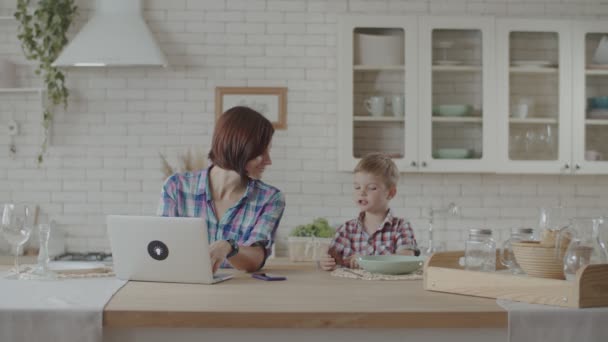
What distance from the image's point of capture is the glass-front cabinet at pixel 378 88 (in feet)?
14.5

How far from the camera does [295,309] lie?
70.2 inches

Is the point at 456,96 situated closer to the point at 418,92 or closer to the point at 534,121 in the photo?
the point at 418,92

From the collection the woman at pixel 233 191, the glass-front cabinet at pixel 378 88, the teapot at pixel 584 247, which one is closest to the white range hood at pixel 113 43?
the glass-front cabinet at pixel 378 88

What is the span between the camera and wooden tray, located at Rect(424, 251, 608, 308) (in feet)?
5.93

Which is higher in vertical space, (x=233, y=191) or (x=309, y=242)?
(x=233, y=191)

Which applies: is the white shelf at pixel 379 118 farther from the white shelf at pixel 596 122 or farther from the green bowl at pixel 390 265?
the green bowl at pixel 390 265

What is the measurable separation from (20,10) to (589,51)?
3.44 m

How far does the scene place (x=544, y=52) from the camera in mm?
4512

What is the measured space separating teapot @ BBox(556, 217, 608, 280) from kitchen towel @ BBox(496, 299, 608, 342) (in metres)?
0.12

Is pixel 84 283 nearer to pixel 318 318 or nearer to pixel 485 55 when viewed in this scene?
pixel 318 318

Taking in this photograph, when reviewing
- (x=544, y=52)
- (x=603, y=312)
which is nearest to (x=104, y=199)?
(x=544, y=52)

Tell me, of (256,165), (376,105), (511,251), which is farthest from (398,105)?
(511,251)

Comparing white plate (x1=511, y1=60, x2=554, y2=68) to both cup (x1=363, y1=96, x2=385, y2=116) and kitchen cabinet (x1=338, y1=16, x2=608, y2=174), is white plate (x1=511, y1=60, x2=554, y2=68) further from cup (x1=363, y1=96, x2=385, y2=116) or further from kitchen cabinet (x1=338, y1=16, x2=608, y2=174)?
cup (x1=363, y1=96, x2=385, y2=116)

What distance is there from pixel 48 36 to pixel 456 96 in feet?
8.04
